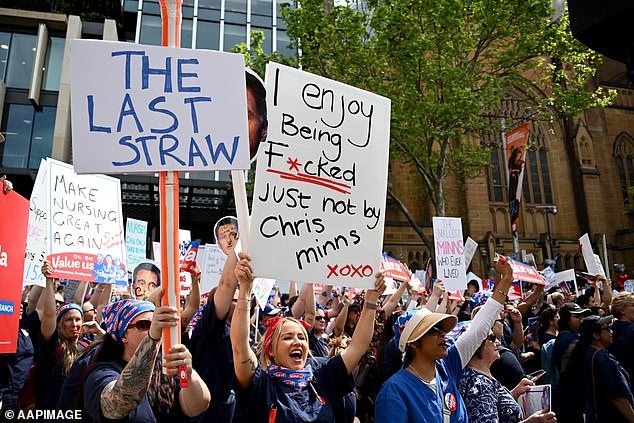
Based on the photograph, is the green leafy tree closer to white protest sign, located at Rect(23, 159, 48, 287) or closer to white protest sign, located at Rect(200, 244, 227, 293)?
white protest sign, located at Rect(200, 244, 227, 293)

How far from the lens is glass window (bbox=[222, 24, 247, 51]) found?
25.9m

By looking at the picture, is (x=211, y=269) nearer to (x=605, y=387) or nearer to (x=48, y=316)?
(x=48, y=316)

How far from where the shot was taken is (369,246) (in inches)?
122

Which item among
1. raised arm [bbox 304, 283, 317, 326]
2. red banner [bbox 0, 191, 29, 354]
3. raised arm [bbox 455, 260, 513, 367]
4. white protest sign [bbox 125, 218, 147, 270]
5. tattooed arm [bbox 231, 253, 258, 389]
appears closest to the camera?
tattooed arm [bbox 231, 253, 258, 389]

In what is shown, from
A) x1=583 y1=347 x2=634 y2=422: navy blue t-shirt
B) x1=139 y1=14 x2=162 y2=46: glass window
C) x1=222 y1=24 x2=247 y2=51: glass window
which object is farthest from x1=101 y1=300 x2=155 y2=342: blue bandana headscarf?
x1=139 y1=14 x2=162 y2=46: glass window

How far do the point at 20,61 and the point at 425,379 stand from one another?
2759 centimetres

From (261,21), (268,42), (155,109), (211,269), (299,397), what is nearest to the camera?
(155,109)

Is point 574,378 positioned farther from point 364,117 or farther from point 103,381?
point 103,381

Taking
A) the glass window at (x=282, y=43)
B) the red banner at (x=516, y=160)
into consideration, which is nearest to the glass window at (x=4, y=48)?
the glass window at (x=282, y=43)

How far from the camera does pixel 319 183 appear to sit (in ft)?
9.95

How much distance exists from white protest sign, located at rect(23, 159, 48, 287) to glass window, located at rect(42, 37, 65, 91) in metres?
22.2

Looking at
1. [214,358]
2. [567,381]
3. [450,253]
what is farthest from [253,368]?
[450,253]

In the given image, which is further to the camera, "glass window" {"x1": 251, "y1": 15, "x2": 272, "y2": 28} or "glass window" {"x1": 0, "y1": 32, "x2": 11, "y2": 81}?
"glass window" {"x1": 251, "y1": 15, "x2": 272, "y2": 28}

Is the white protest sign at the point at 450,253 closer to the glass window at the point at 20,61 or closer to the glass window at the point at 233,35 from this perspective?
the glass window at the point at 233,35
